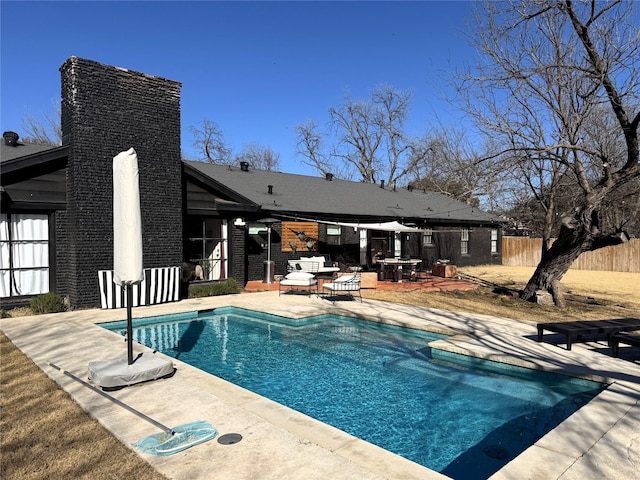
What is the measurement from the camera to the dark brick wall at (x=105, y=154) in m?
10.6

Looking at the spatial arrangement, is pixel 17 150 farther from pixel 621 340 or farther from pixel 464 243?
pixel 464 243

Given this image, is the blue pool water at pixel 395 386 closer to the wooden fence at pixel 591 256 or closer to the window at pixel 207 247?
the window at pixel 207 247

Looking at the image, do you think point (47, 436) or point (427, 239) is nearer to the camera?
point (47, 436)

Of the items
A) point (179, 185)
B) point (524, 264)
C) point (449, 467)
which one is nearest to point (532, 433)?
point (449, 467)

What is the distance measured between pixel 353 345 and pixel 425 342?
1403 mm

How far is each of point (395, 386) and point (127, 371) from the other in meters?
3.59

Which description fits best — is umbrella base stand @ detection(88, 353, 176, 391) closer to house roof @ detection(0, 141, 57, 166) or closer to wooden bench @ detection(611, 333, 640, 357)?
wooden bench @ detection(611, 333, 640, 357)

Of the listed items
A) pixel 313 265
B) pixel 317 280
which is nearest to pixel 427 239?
pixel 313 265

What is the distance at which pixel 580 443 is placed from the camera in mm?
3895

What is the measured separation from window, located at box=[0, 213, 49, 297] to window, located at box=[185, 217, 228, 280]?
402 centimetres

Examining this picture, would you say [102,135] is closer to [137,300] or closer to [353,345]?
[137,300]

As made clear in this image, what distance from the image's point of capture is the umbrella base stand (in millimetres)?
5152

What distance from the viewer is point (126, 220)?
5266 mm

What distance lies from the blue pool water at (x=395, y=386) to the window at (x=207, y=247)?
14.7 ft
